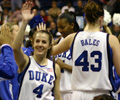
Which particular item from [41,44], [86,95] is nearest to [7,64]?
[41,44]

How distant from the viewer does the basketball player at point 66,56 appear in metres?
5.26

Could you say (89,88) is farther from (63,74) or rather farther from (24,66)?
(63,74)

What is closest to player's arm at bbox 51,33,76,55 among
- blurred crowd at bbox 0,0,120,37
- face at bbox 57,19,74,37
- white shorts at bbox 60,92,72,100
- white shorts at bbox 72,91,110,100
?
white shorts at bbox 72,91,110,100

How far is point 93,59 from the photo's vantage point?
3.80 metres

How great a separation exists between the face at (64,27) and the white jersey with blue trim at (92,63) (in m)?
1.36

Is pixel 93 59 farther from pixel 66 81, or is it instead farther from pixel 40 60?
pixel 66 81

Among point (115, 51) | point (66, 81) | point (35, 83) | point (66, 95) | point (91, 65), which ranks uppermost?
point (115, 51)

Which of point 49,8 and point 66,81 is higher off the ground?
point 49,8

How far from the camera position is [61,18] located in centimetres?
535

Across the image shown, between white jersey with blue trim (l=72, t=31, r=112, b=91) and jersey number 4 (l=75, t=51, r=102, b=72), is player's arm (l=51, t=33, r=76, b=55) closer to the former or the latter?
white jersey with blue trim (l=72, t=31, r=112, b=91)

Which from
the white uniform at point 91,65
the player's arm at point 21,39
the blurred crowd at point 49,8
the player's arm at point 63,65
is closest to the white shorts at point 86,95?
the white uniform at point 91,65

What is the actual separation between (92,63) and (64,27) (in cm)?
154

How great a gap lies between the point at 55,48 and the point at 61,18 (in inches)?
51.7


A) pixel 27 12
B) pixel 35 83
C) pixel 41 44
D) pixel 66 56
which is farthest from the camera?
pixel 66 56
